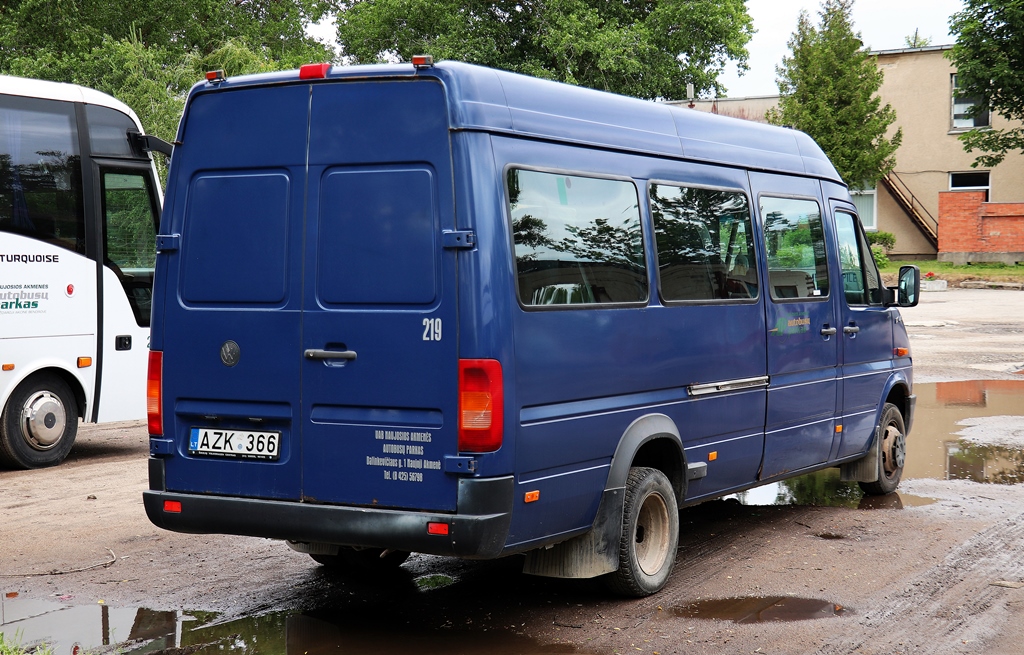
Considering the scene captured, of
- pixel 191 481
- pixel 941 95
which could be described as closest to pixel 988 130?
pixel 941 95

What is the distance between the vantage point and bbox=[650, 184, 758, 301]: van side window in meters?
6.41

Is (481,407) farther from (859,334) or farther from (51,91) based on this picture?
(51,91)

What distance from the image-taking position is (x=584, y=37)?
37.0 metres

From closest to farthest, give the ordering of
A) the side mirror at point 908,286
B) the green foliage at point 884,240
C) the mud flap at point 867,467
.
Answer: the side mirror at point 908,286 < the mud flap at point 867,467 < the green foliage at point 884,240

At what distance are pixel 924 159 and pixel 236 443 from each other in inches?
1673

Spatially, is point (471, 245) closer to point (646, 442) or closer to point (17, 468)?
point (646, 442)

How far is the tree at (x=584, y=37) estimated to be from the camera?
3712 cm

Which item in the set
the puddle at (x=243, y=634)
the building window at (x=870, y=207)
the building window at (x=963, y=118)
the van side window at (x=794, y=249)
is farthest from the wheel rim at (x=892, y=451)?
the building window at (x=963, y=118)

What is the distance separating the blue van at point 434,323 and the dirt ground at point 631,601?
32 cm

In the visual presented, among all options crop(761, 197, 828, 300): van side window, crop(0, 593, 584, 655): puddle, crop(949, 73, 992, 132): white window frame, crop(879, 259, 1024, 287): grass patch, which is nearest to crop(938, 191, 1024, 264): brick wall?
crop(879, 259, 1024, 287): grass patch

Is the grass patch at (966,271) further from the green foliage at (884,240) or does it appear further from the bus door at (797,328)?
the bus door at (797,328)

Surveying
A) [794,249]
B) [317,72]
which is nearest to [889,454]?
[794,249]

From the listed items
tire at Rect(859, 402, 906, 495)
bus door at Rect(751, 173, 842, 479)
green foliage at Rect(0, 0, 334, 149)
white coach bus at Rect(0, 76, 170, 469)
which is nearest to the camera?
bus door at Rect(751, 173, 842, 479)

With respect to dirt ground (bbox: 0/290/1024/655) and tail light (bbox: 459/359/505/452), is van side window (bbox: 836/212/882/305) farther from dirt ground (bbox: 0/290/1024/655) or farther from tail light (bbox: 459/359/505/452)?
tail light (bbox: 459/359/505/452)
